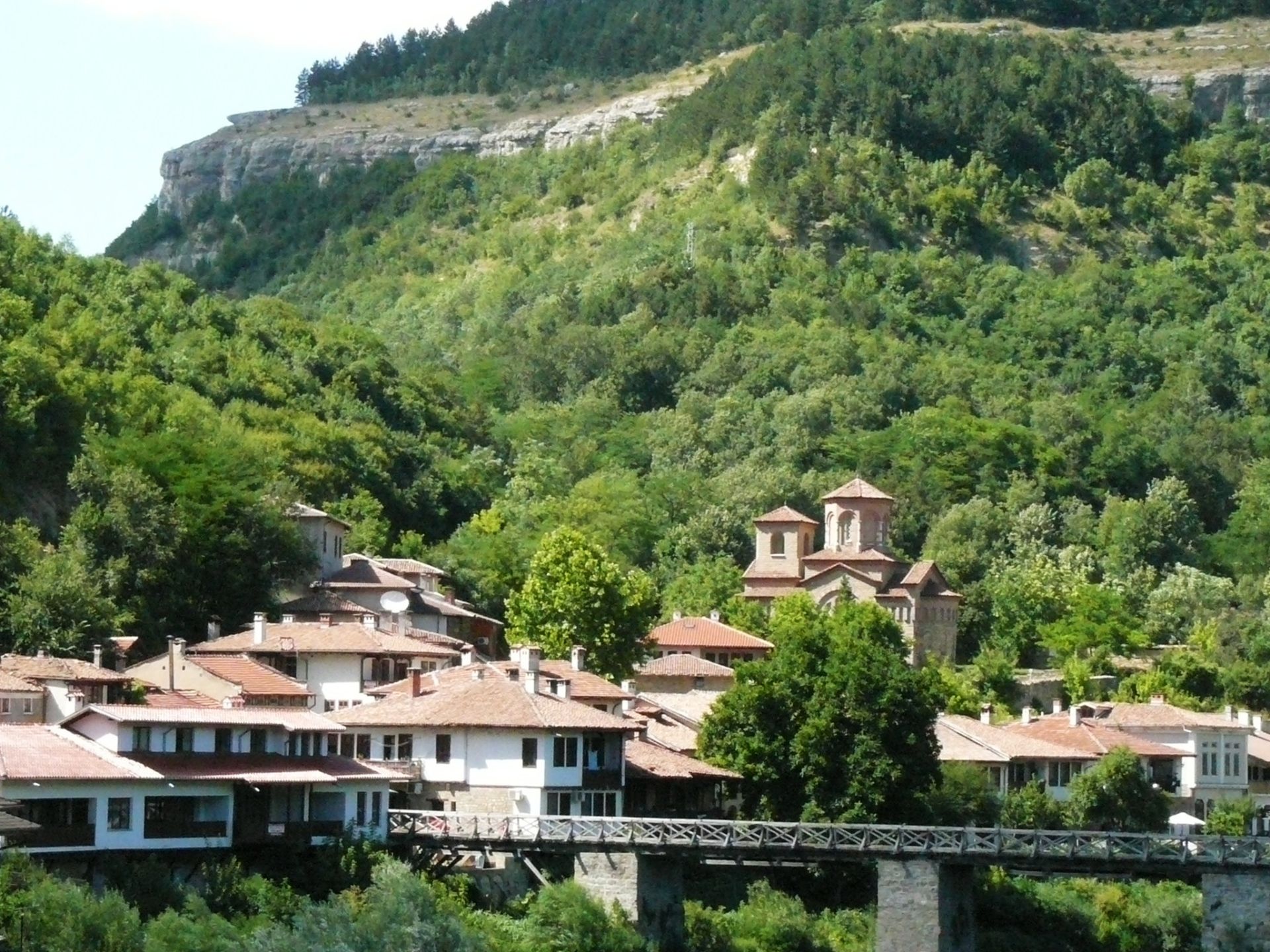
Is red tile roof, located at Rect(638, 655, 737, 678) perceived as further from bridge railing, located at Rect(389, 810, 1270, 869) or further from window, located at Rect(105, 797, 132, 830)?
window, located at Rect(105, 797, 132, 830)

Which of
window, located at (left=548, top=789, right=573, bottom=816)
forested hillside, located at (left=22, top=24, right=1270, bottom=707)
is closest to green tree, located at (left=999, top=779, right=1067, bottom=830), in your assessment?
window, located at (left=548, top=789, right=573, bottom=816)

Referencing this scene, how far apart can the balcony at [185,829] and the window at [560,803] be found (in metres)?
10.5

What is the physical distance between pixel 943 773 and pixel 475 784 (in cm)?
1742

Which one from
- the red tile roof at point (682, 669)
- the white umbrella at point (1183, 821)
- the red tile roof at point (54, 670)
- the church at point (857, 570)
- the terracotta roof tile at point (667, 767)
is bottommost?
the white umbrella at point (1183, 821)

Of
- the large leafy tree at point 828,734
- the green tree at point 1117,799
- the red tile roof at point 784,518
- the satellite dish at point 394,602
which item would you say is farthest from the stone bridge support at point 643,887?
the red tile roof at point 784,518

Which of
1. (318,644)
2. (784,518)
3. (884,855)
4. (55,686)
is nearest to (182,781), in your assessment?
(55,686)

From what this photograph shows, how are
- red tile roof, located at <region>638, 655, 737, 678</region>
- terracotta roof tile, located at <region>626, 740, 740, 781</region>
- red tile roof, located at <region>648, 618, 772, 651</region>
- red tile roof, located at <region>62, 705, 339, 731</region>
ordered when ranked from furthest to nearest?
red tile roof, located at <region>648, 618, 772, 651</region> → red tile roof, located at <region>638, 655, 737, 678</region> → terracotta roof tile, located at <region>626, 740, 740, 781</region> → red tile roof, located at <region>62, 705, 339, 731</region>

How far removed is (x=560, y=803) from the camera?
75062 mm

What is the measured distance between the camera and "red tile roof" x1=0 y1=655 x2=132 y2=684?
7538 cm

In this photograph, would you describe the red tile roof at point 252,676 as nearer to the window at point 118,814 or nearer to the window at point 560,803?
the window at point 560,803

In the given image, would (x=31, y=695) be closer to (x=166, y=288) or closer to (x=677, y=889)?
(x=677, y=889)

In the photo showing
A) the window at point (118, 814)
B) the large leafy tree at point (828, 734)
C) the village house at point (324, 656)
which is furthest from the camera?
the village house at point (324, 656)

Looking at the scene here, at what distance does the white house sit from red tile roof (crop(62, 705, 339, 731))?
110 inches

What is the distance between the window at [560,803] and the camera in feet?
245
